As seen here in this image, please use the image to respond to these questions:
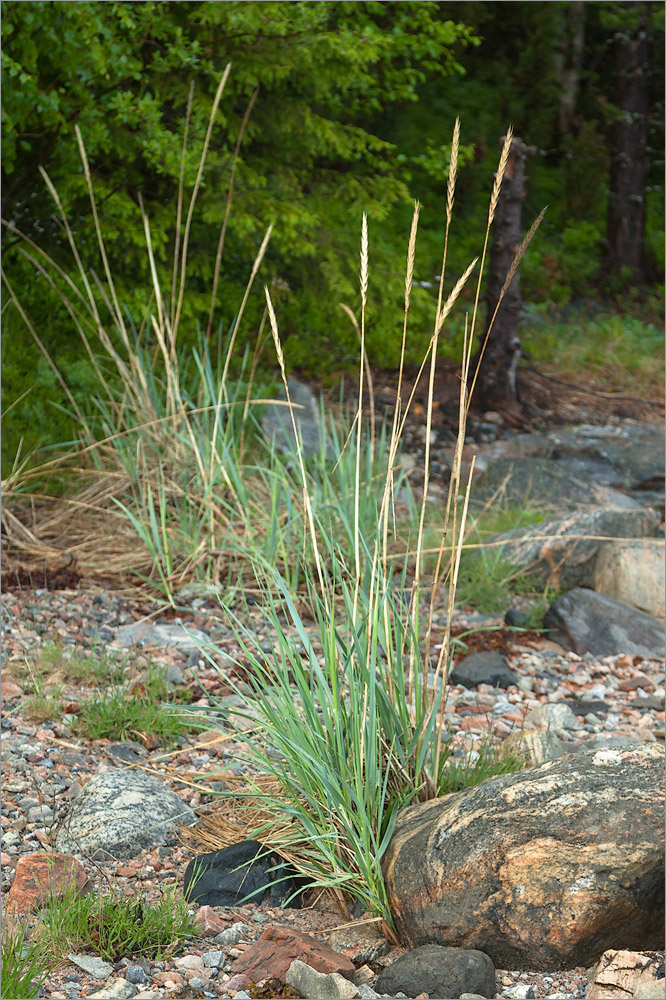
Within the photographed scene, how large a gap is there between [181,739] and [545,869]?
1283 millimetres

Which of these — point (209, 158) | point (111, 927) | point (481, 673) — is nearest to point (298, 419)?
point (209, 158)

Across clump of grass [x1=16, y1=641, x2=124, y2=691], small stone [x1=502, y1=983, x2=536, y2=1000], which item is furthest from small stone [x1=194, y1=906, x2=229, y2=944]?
clump of grass [x1=16, y1=641, x2=124, y2=691]

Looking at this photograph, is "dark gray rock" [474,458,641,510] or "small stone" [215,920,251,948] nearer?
"small stone" [215,920,251,948]

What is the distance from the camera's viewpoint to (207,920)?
1898 millimetres

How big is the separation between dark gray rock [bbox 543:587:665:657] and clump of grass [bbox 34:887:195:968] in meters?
2.22

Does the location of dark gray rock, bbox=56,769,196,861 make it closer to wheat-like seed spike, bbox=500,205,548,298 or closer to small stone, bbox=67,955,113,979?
small stone, bbox=67,955,113,979

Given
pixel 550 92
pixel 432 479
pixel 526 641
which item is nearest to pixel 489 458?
pixel 432 479

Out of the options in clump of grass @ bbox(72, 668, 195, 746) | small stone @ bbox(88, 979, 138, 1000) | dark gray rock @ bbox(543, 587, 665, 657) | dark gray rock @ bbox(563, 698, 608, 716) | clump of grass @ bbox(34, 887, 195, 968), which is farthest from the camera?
dark gray rock @ bbox(543, 587, 665, 657)

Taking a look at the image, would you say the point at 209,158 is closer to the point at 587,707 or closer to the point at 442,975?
the point at 587,707

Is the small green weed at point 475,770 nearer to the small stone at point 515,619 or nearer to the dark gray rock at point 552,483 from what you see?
the small stone at point 515,619

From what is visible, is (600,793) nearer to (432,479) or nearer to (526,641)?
(526,641)

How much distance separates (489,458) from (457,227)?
504 cm

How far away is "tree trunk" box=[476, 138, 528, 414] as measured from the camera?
21.4 feet

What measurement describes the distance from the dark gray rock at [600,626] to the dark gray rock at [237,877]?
1894mm
